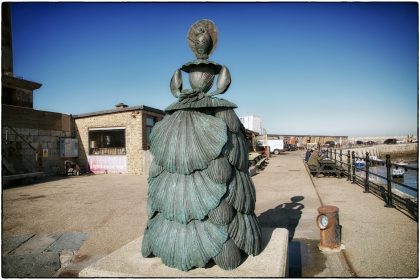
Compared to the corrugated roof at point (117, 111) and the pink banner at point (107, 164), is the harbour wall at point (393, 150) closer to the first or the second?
the corrugated roof at point (117, 111)

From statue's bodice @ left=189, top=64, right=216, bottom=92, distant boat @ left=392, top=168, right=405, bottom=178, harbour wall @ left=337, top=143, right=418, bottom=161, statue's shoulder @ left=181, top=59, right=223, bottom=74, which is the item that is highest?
statue's shoulder @ left=181, top=59, right=223, bottom=74

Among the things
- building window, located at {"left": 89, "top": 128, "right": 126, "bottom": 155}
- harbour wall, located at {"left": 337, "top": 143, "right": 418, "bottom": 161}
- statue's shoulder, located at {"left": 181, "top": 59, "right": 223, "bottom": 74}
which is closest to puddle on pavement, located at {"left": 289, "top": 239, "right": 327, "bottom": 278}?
statue's shoulder, located at {"left": 181, "top": 59, "right": 223, "bottom": 74}

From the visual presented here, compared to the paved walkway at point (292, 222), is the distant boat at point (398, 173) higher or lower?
lower

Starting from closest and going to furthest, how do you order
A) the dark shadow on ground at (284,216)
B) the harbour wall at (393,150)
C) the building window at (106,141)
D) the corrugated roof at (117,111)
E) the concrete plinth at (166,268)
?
Answer: the concrete plinth at (166,268) < the dark shadow on ground at (284,216) < the corrugated roof at (117,111) < the building window at (106,141) < the harbour wall at (393,150)

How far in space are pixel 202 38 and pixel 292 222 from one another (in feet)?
15.1

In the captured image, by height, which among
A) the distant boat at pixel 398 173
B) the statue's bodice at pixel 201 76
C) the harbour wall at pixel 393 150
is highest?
the statue's bodice at pixel 201 76

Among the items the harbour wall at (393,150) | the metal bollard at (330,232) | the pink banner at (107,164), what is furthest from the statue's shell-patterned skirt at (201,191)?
the harbour wall at (393,150)

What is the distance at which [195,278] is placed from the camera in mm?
2795

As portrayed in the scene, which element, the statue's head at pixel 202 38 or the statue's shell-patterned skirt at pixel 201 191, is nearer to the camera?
the statue's shell-patterned skirt at pixel 201 191

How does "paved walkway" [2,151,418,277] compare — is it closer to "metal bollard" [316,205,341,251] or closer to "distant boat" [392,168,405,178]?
"metal bollard" [316,205,341,251]

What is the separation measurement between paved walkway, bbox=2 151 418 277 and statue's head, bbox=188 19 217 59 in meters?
3.16

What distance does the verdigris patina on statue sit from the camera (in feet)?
9.65

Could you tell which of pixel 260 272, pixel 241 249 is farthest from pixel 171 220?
pixel 260 272

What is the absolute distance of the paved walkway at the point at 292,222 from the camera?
4.12 metres
